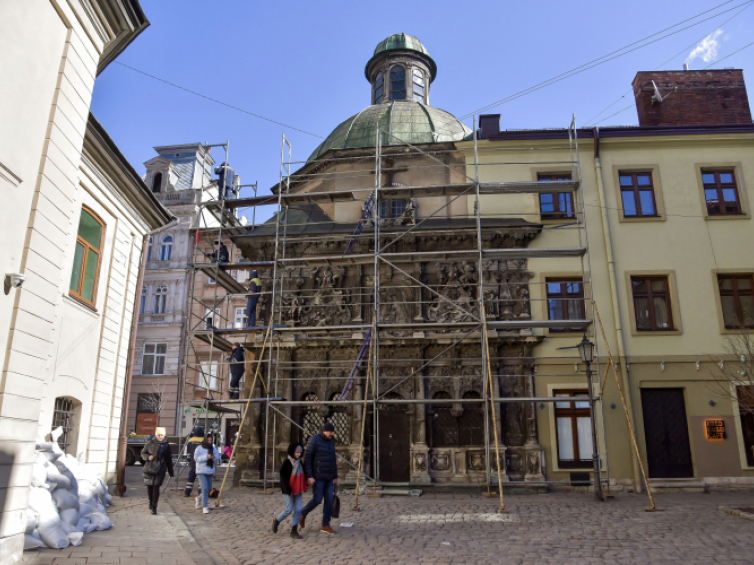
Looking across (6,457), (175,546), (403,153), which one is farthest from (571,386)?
(6,457)

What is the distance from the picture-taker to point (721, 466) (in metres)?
16.5

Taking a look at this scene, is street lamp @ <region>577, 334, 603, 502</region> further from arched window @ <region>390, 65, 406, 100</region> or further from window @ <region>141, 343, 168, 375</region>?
window @ <region>141, 343, 168, 375</region>

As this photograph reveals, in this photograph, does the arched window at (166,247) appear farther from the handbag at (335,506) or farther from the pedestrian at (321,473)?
the pedestrian at (321,473)

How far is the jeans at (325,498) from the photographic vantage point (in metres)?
9.34

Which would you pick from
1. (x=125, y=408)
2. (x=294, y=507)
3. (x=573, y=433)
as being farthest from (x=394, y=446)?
(x=294, y=507)

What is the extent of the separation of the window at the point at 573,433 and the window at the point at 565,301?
2.24m

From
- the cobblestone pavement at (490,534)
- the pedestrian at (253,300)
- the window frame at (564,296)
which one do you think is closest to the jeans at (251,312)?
the pedestrian at (253,300)

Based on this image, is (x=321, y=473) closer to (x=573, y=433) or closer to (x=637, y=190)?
(x=573, y=433)

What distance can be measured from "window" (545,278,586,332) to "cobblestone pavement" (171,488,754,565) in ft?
19.5

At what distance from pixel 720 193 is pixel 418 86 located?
14.6 meters

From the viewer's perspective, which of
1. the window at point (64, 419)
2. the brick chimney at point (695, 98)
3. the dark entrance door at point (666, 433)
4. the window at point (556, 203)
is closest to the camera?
the window at point (64, 419)

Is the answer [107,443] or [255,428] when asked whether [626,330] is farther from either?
[107,443]

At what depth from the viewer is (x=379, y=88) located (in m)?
28.8

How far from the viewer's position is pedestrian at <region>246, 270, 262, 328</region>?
19.7 metres
